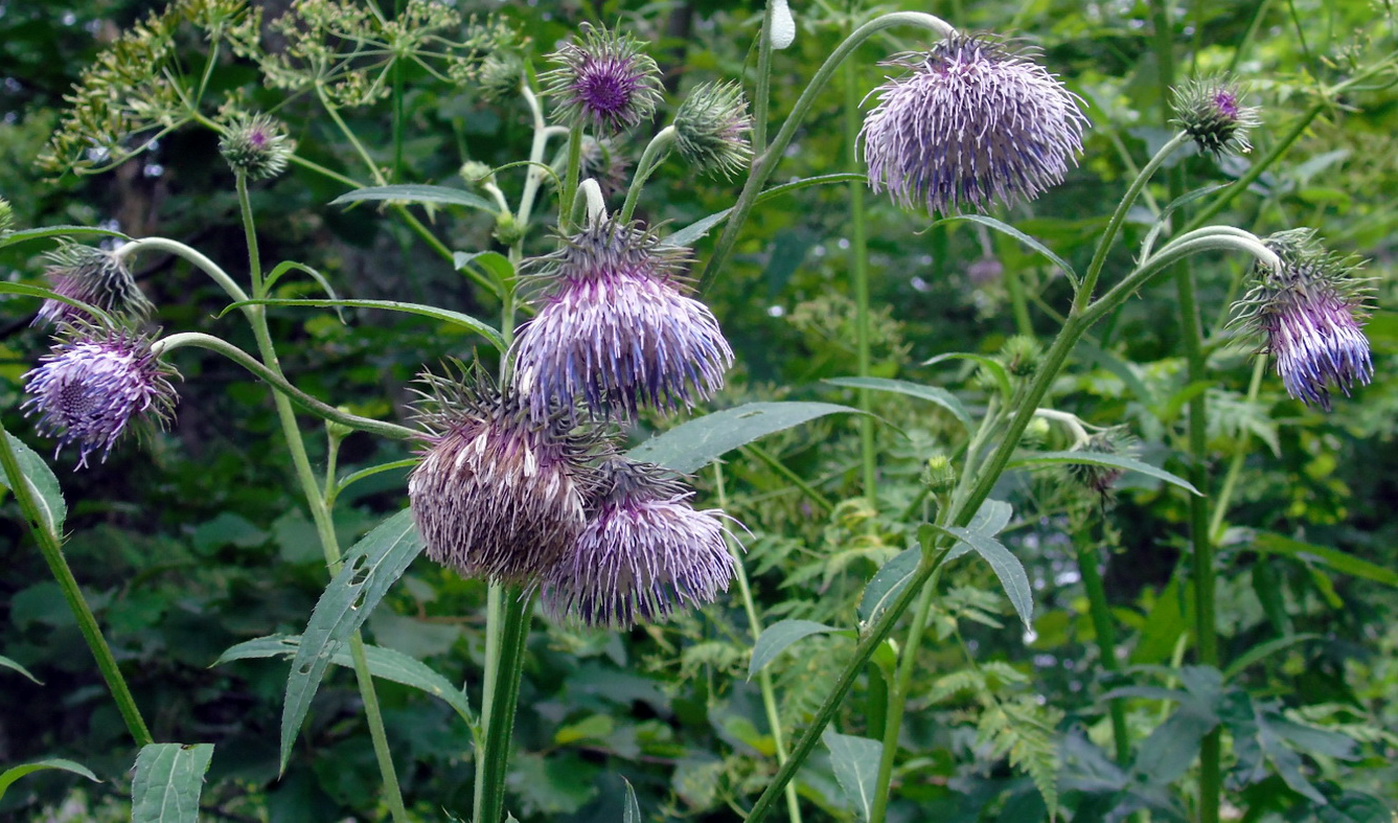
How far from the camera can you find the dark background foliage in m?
2.29

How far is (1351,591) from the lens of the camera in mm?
3857

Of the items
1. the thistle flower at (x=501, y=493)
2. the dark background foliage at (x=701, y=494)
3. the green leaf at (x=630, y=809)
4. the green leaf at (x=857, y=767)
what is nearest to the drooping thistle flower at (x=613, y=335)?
the thistle flower at (x=501, y=493)

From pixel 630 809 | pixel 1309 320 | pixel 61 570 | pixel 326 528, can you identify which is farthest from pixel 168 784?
pixel 1309 320

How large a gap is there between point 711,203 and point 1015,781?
1.91 m

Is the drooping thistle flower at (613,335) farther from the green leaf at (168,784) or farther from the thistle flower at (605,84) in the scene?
the green leaf at (168,784)

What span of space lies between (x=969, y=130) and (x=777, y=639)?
1.97 ft

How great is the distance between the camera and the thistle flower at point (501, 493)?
1011 mm

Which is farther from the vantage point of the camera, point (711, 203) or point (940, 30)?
point (711, 203)

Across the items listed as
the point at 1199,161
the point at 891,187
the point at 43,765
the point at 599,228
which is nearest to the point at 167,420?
the point at 43,765

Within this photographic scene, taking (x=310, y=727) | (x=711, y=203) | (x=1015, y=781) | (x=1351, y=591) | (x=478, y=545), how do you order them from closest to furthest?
1. (x=478, y=545)
2. (x=1015, y=781)
3. (x=310, y=727)
4. (x=711, y=203)
5. (x=1351, y=591)

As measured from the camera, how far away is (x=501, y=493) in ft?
3.27

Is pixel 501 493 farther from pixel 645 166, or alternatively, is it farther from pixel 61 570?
pixel 61 570

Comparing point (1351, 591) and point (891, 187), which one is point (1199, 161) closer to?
point (1351, 591)

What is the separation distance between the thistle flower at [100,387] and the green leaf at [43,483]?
0.56ft
